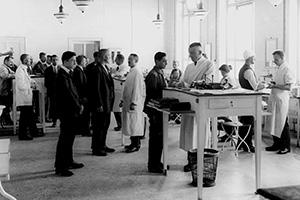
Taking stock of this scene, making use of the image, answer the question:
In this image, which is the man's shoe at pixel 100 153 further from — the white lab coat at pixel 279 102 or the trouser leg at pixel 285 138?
the trouser leg at pixel 285 138

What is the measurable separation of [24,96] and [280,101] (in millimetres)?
4184

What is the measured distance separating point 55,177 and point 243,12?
7.26 metres

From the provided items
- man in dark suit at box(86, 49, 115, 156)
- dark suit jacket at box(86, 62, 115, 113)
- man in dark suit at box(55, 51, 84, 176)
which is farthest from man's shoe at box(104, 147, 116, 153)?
man in dark suit at box(55, 51, 84, 176)

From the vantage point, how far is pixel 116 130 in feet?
29.4

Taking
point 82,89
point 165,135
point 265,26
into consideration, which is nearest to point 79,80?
point 82,89

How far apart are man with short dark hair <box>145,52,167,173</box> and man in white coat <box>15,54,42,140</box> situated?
2.92 metres

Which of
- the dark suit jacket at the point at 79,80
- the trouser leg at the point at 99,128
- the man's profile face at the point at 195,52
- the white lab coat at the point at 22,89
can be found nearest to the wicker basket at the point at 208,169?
the man's profile face at the point at 195,52

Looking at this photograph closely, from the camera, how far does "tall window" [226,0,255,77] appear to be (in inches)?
423

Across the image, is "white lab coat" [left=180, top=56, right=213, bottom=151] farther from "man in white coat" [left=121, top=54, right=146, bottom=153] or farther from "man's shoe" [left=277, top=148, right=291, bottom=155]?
"man's shoe" [left=277, top=148, right=291, bottom=155]

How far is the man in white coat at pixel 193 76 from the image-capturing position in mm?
5402

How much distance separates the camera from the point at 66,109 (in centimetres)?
535

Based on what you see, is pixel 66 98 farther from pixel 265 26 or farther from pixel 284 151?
pixel 265 26

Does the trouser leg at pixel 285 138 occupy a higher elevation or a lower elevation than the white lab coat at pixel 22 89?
lower

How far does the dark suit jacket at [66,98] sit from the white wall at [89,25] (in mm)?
9350
